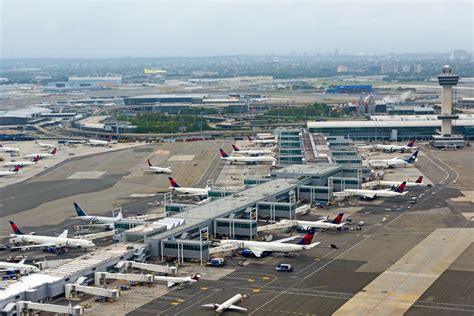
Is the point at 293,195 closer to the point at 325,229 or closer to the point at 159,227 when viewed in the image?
the point at 325,229

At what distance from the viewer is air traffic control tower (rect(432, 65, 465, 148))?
13762 centimetres

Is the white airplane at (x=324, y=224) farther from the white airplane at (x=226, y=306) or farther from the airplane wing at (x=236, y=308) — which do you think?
the airplane wing at (x=236, y=308)

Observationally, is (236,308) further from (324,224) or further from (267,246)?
(324,224)

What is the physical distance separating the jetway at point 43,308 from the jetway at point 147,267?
902cm

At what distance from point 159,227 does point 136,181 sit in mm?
43267

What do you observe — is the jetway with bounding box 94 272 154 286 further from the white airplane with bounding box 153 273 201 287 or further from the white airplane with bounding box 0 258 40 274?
the white airplane with bounding box 0 258 40 274

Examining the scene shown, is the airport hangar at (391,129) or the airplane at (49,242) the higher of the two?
the airport hangar at (391,129)

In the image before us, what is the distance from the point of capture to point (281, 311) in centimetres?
5044

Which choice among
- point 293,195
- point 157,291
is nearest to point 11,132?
point 293,195

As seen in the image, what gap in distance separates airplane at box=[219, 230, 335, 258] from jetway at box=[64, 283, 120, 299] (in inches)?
585

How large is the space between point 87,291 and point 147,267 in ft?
22.3

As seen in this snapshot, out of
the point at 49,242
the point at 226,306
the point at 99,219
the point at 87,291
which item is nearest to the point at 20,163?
the point at 99,219

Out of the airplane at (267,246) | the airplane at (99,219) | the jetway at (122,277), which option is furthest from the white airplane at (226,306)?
the airplane at (99,219)

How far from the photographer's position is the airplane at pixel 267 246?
210 ft
